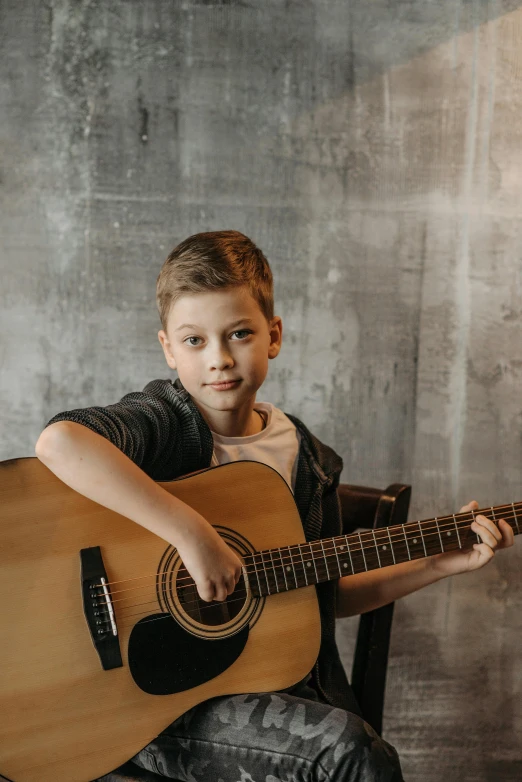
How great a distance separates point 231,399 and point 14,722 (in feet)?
2.08

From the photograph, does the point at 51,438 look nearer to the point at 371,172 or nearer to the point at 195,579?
the point at 195,579

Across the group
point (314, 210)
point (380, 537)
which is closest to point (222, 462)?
point (380, 537)

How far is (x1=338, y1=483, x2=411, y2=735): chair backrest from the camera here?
1.43m

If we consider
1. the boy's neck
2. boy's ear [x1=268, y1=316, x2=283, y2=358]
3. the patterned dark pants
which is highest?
boy's ear [x1=268, y1=316, x2=283, y2=358]

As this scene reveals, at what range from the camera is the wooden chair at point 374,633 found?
1.43m

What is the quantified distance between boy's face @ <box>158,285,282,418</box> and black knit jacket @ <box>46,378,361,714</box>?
0.19 feet

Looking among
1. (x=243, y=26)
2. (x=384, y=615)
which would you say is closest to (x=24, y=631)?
(x=384, y=615)

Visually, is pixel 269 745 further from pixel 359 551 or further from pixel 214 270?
pixel 214 270

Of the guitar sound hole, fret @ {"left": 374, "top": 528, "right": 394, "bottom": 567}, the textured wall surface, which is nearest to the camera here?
the guitar sound hole

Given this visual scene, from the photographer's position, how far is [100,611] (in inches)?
44.6

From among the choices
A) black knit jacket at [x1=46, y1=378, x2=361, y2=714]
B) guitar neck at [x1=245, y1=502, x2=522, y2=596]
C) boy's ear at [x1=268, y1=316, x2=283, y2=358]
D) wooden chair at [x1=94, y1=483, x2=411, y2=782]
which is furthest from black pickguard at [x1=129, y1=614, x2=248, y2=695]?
boy's ear at [x1=268, y1=316, x2=283, y2=358]

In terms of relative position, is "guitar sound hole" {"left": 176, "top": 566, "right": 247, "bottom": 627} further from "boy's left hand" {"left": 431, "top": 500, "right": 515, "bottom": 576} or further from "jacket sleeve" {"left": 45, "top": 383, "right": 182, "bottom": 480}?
"boy's left hand" {"left": 431, "top": 500, "right": 515, "bottom": 576}

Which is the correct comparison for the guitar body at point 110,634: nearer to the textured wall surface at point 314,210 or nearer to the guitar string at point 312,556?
the guitar string at point 312,556

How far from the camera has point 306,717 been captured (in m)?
1.13
